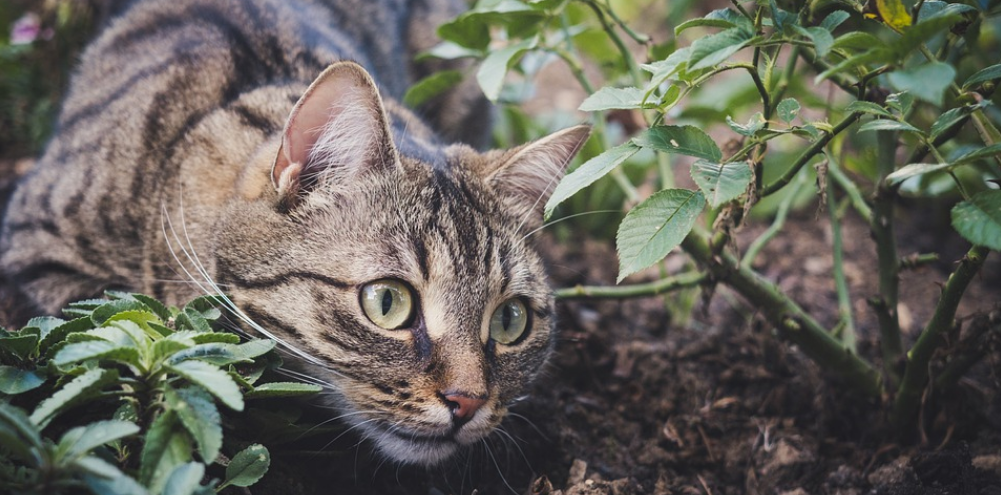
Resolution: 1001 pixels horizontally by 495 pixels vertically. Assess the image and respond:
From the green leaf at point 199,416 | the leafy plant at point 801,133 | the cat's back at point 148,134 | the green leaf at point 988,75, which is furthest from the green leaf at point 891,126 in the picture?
the cat's back at point 148,134

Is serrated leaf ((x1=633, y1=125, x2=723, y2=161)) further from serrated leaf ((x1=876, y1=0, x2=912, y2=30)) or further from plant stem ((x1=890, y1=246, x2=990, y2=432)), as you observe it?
plant stem ((x1=890, y1=246, x2=990, y2=432))

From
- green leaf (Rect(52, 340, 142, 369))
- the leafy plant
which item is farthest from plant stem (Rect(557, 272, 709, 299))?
green leaf (Rect(52, 340, 142, 369))

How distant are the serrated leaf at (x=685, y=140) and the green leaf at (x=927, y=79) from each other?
1.46 feet

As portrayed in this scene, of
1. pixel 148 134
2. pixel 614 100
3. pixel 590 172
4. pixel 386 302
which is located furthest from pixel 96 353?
pixel 148 134

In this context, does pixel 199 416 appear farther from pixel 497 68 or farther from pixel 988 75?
pixel 988 75

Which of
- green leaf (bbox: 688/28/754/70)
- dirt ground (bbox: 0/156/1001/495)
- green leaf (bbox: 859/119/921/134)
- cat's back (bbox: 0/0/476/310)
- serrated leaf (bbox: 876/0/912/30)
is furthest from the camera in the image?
cat's back (bbox: 0/0/476/310)

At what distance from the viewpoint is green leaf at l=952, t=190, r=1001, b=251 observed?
149 cm

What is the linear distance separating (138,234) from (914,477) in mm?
2494

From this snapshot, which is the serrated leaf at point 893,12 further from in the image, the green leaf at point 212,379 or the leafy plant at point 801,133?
the green leaf at point 212,379

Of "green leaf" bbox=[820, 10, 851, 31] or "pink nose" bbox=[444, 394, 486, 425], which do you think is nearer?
"green leaf" bbox=[820, 10, 851, 31]

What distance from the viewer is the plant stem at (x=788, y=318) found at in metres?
2.45

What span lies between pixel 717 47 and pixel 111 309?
1438mm

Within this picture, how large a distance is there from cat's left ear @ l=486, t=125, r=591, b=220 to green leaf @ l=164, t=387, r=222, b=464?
46.2 inches

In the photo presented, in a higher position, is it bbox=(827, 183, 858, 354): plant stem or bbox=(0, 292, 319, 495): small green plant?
bbox=(0, 292, 319, 495): small green plant
